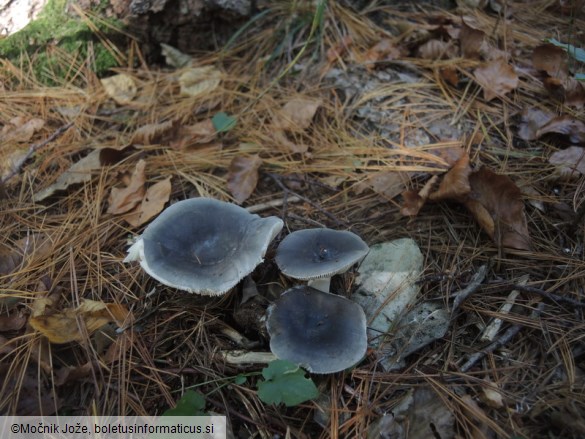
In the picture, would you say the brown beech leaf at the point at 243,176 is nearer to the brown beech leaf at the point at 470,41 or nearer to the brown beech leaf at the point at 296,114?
the brown beech leaf at the point at 296,114

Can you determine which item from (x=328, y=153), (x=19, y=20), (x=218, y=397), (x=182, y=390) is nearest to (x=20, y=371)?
(x=182, y=390)

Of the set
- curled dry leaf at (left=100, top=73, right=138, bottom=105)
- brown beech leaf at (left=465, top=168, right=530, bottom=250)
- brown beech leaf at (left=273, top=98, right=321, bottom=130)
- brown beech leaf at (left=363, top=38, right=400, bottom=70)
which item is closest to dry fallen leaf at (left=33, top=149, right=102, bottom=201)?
curled dry leaf at (left=100, top=73, right=138, bottom=105)

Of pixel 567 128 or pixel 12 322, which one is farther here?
pixel 567 128

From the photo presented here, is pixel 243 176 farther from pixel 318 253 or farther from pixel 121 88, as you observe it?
pixel 121 88

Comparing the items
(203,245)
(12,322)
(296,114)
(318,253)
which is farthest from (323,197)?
(12,322)

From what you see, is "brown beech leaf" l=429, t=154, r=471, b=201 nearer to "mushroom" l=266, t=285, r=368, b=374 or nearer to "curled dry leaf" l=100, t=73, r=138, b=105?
"mushroom" l=266, t=285, r=368, b=374

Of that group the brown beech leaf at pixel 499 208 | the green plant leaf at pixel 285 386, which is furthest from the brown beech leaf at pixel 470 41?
the green plant leaf at pixel 285 386

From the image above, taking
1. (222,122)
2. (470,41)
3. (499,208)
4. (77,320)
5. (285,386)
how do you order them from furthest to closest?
(470,41) → (222,122) → (499,208) → (77,320) → (285,386)
